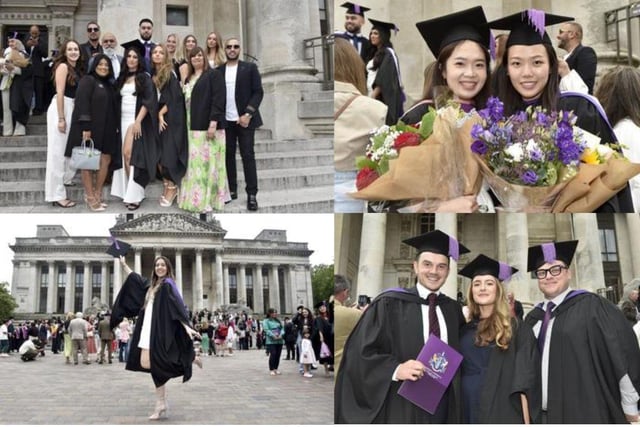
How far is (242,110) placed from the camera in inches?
407

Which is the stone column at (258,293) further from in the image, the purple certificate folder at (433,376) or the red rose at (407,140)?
the red rose at (407,140)

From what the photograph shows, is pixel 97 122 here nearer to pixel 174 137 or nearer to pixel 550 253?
pixel 174 137

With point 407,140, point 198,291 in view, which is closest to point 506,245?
point 407,140

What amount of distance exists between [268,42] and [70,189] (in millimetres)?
6514

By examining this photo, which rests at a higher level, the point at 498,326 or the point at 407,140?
the point at 407,140

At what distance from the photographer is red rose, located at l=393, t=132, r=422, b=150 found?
6332 mm

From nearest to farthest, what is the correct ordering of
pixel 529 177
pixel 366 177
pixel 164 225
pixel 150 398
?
pixel 529 177 < pixel 366 177 < pixel 150 398 < pixel 164 225

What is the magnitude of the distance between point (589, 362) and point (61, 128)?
7058mm

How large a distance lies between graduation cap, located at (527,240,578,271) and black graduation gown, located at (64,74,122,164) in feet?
18.9

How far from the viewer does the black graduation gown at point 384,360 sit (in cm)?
685

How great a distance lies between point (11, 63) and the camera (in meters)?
13.1

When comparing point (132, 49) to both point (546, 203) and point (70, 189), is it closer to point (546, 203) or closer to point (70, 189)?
point (70, 189)

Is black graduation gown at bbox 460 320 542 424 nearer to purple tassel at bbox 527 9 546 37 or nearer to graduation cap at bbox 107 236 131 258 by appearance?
purple tassel at bbox 527 9 546 37

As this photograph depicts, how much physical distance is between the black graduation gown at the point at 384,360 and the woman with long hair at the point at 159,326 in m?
2.30
